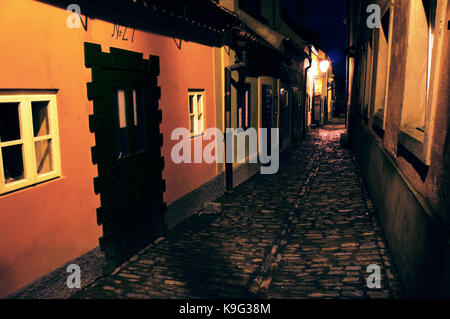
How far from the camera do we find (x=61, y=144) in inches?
163

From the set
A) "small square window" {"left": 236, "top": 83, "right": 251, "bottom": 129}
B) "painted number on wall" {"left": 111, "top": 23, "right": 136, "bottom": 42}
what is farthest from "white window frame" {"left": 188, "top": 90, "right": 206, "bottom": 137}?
"small square window" {"left": 236, "top": 83, "right": 251, "bottom": 129}

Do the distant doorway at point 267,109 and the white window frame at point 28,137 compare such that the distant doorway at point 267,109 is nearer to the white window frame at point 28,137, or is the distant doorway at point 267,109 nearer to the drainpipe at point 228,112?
the drainpipe at point 228,112

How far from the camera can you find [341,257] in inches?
211

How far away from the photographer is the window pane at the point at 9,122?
139 inches

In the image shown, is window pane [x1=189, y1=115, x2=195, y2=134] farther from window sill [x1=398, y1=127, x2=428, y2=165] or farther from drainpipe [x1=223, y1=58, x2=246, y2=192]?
window sill [x1=398, y1=127, x2=428, y2=165]

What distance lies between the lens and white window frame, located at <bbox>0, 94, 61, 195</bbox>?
350 centimetres

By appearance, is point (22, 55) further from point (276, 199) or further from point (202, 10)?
point (276, 199)

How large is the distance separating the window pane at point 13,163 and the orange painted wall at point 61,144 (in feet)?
0.59

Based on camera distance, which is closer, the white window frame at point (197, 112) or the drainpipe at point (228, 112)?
the white window frame at point (197, 112)

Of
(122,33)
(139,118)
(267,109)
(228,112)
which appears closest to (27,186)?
(139,118)

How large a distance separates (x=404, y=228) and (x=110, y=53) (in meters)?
4.43

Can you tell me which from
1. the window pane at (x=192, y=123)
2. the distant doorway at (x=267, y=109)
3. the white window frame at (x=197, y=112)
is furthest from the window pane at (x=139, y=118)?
the distant doorway at (x=267, y=109)

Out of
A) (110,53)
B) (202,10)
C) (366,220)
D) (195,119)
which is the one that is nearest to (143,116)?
(110,53)
